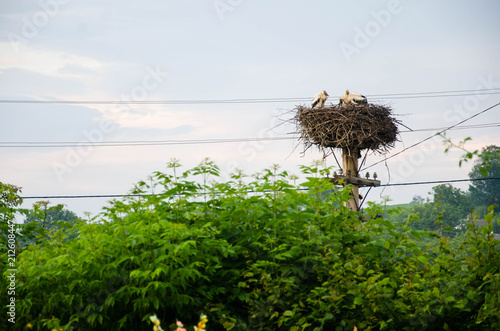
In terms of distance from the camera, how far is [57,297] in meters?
4.24

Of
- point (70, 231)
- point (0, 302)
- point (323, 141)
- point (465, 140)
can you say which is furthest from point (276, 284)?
point (323, 141)

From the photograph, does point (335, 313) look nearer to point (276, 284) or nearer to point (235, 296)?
point (276, 284)

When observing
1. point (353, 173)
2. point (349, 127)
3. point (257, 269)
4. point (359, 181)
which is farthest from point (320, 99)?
point (257, 269)

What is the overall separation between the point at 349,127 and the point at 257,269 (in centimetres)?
621

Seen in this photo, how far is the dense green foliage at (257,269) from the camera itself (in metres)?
3.81

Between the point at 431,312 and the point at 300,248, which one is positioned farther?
the point at 300,248

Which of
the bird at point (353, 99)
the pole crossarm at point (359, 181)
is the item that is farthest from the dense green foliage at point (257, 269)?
the bird at point (353, 99)

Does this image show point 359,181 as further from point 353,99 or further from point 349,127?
point 353,99

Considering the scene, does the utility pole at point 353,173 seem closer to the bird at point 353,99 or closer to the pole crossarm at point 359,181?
the pole crossarm at point 359,181

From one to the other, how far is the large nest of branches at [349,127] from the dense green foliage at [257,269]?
5133mm

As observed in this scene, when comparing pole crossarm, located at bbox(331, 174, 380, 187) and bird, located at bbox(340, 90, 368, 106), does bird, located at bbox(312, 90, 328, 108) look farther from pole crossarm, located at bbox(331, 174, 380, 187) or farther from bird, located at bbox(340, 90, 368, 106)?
pole crossarm, located at bbox(331, 174, 380, 187)

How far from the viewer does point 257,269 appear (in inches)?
159

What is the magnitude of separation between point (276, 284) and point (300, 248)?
1.21ft

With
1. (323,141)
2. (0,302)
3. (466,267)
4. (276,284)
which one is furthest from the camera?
(323,141)
